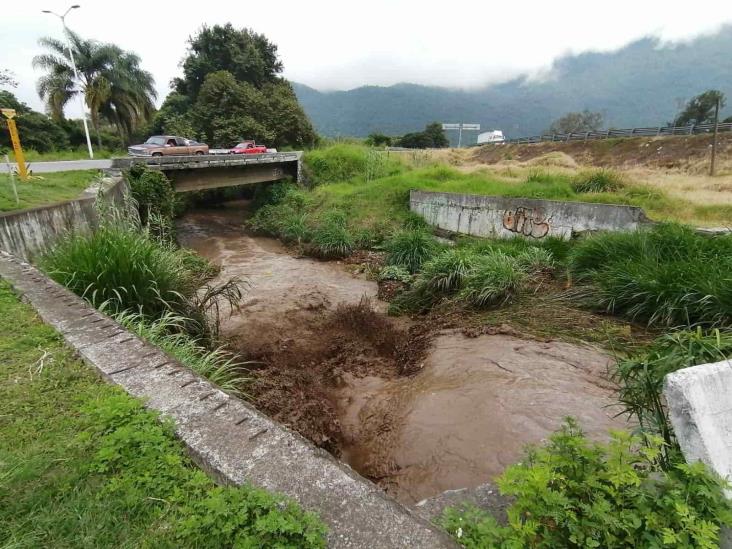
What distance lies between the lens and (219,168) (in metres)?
17.5

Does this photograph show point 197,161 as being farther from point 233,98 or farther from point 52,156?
point 233,98

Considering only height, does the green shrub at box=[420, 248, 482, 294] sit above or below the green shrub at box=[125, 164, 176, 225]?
below

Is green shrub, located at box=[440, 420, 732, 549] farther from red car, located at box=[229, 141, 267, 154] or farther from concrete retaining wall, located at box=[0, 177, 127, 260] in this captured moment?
red car, located at box=[229, 141, 267, 154]

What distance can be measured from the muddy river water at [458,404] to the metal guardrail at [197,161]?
34.5 ft

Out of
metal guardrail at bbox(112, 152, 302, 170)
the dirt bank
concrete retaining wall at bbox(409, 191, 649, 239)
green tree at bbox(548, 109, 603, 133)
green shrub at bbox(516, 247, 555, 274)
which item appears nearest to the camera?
green shrub at bbox(516, 247, 555, 274)

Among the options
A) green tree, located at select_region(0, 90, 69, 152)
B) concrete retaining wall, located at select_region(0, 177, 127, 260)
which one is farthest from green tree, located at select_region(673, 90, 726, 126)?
green tree, located at select_region(0, 90, 69, 152)

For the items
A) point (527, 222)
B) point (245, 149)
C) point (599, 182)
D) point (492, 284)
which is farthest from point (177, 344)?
point (245, 149)

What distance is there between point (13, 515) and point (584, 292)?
273 inches

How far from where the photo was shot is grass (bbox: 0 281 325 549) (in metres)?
1.41

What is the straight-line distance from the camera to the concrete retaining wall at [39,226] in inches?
216

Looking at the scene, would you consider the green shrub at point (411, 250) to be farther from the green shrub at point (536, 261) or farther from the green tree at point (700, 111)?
the green tree at point (700, 111)

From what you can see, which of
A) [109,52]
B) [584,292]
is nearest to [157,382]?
[584,292]

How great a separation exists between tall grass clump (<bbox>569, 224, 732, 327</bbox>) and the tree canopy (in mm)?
25253

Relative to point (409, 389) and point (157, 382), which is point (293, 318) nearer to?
point (409, 389)
